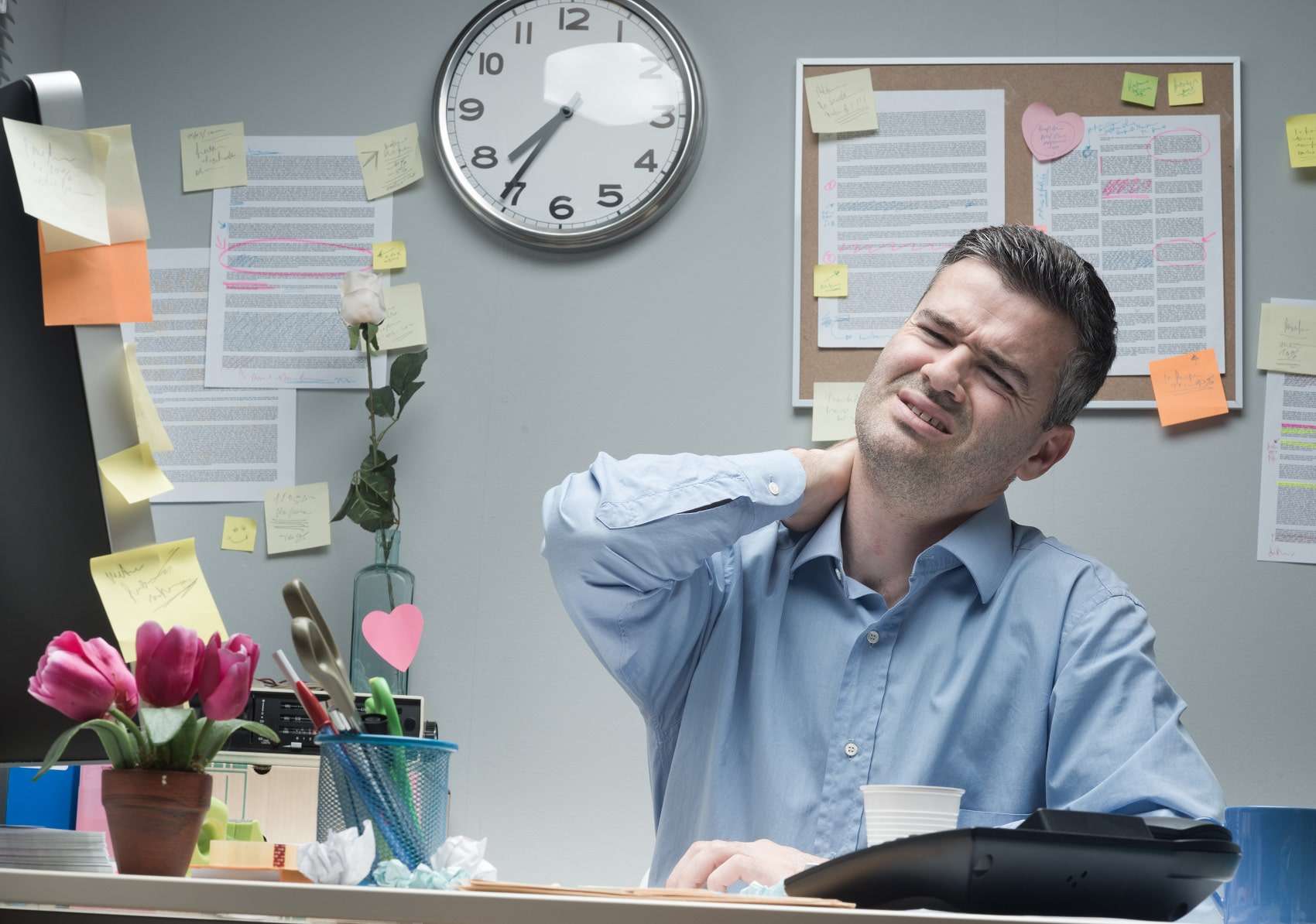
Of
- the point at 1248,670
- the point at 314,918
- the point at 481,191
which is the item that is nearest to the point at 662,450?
the point at 481,191

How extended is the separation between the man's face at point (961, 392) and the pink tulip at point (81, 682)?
826 mm

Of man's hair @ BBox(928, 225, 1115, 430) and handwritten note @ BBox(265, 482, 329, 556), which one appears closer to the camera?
man's hair @ BBox(928, 225, 1115, 430)

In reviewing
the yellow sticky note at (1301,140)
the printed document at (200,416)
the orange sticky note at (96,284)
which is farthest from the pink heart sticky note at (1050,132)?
the orange sticky note at (96,284)

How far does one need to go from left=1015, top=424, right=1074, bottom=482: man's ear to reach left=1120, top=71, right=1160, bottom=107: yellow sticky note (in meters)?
0.83

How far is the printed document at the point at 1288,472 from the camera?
1984 mm

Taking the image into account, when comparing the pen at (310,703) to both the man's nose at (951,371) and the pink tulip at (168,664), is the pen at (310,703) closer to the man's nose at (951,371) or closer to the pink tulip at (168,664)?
the pink tulip at (168,664)

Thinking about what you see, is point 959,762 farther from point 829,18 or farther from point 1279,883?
point 829,18

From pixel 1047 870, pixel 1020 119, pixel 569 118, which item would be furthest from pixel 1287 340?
pixel 1047 870

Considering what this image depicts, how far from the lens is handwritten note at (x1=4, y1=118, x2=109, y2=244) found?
117 cm

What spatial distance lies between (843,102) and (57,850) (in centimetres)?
170

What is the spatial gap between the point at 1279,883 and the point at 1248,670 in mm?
847

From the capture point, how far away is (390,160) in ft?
7.24

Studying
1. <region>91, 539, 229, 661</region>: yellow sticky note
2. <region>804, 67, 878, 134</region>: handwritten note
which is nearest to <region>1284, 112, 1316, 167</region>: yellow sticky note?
<region>804, 67, 878, 134</region>: handwritten note

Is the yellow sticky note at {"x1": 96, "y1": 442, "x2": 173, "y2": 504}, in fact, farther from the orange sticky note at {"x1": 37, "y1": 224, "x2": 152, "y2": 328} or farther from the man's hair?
the man's hair
